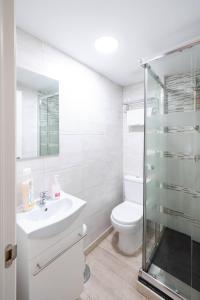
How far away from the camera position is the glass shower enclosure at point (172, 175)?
1460mm

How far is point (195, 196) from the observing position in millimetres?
1702

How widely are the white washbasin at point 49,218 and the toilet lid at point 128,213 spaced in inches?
31.4

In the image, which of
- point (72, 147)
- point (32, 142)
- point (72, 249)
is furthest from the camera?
point (72, 147)

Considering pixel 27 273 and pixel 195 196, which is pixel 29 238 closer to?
pixel 27 273

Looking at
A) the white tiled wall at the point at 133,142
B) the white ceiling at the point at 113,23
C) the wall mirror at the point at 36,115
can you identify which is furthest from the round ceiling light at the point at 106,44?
the white tiled wall at the point at 133,142

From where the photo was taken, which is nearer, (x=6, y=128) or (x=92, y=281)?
(x=6, y=128)

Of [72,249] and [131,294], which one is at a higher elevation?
[72,249]

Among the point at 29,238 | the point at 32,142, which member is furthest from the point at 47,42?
the point at 29,238

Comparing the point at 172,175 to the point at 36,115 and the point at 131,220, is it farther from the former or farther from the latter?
the point at 36,115

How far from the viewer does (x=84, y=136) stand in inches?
72.0

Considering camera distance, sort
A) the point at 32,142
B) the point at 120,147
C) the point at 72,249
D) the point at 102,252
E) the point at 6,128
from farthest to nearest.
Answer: the point at 120,147 → the point at 102,252 → the point at 32,142 → the point at 72,249 → the point at 6,128

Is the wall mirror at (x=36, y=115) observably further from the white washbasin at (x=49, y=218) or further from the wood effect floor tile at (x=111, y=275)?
the wood effect floor tile at (x=111, y=275)

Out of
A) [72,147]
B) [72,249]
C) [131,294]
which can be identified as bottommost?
[131,294]

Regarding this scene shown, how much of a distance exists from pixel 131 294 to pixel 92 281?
383mm
